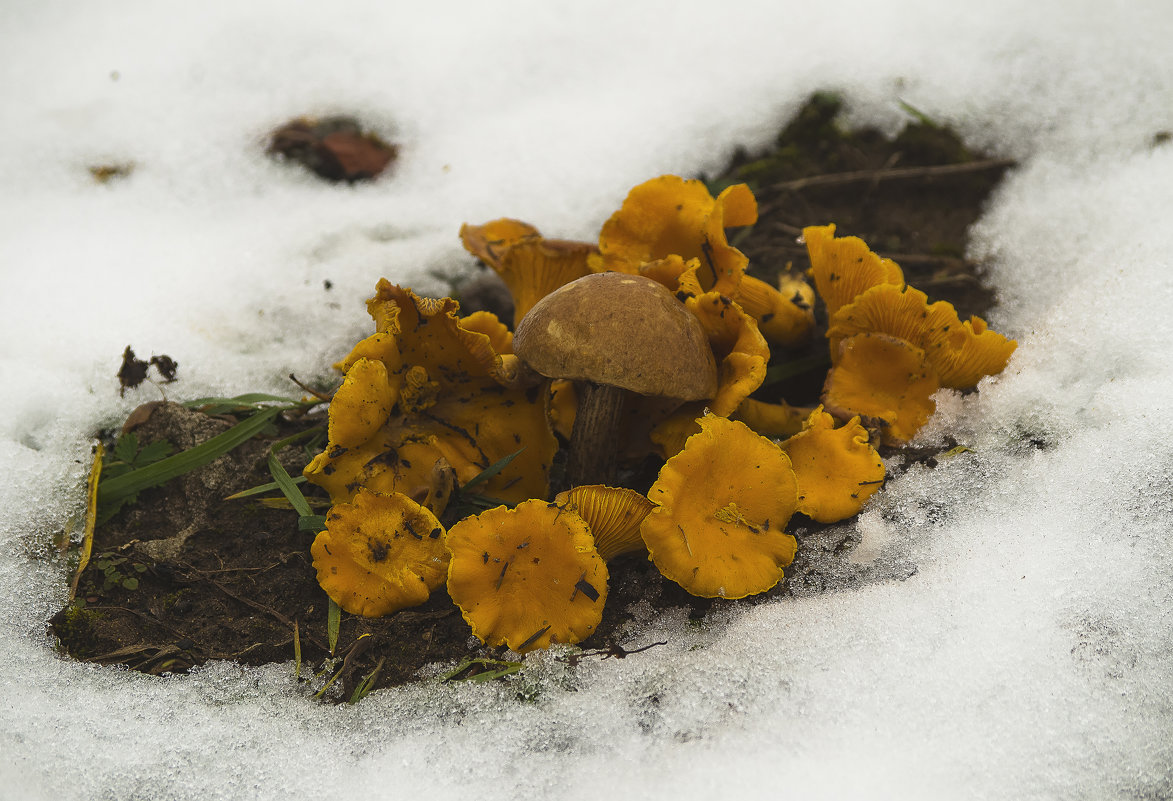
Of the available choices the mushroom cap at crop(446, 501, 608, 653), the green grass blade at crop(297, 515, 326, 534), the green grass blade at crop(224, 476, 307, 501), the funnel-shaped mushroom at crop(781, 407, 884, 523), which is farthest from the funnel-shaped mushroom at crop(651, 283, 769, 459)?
the green grass blade at crop(224, 476, 307, 501)

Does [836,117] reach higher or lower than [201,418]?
higher

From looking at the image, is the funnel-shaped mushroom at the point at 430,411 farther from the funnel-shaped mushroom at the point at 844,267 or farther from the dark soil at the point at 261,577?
the funnel-shaped mushroom at the point at 844,267

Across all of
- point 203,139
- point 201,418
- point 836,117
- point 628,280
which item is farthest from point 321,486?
point 836,117

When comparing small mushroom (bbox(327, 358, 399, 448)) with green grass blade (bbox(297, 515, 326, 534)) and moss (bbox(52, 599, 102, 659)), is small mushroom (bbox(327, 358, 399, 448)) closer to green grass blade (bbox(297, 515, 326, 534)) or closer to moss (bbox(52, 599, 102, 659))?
green grass blade (bbox(297, 515, 326, 534))

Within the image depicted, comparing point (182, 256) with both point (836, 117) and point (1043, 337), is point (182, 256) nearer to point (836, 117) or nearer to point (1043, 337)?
point (836, 117)

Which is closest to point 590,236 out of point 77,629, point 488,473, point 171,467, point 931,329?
point 488,473

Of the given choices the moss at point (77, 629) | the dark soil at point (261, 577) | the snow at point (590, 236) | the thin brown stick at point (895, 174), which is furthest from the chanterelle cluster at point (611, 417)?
the thin brown stick at point (895, 174)
